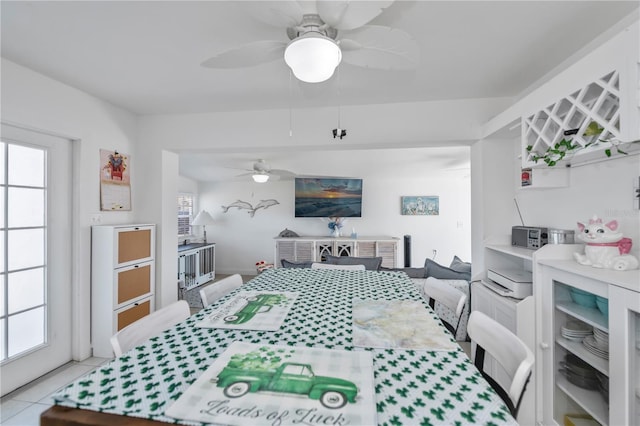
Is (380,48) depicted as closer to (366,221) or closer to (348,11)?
(348,11)

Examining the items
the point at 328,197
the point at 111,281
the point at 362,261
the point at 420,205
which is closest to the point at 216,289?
the point at 111,281

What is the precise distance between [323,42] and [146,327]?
1273mm

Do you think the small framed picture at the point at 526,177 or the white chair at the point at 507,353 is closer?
the white chair at the point at 507,353

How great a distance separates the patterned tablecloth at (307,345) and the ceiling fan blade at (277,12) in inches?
42.7

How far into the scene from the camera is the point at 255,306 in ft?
3.88

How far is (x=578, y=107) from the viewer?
4.36 ft

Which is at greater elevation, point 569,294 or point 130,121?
point 130,121

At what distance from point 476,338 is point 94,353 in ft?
9.69

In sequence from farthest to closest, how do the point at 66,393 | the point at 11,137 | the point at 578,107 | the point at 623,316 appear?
the point at 11,137 → the point at 578,107 → the point at 623,316 → the point at 66,393

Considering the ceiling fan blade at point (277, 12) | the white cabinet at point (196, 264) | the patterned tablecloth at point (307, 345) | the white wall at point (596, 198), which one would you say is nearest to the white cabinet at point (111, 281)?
the patterned tablecloth at point (307, 345)

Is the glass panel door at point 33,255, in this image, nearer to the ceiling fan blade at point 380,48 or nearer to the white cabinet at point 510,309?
the ceiling fan blade at point 380,48

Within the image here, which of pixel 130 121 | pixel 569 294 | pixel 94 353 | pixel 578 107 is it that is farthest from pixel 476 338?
pixel 130 121

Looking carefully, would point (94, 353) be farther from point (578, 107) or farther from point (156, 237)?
point (578, 107)

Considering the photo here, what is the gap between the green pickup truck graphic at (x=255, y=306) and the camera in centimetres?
105
